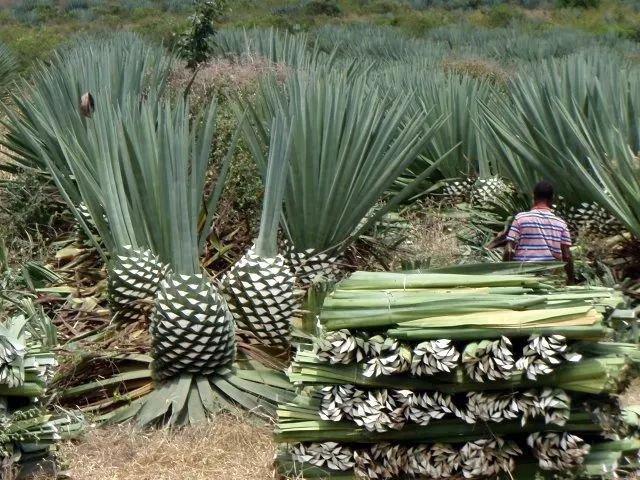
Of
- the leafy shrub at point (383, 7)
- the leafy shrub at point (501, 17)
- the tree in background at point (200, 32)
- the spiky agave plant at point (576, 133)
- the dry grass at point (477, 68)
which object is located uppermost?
the spiky agave plant at point (576, 133)

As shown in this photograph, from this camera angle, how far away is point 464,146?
10031mm

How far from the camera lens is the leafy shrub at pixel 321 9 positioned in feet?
146

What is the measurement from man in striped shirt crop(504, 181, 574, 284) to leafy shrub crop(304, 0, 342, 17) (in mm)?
39183

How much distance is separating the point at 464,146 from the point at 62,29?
32138 millimetres

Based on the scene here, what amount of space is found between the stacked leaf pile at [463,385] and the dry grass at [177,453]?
0.32 m

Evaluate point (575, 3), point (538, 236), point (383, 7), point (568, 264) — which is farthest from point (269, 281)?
point (575, 3)

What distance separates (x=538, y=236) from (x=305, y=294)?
156 centimetres

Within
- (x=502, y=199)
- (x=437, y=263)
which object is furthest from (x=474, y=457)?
(x=502, y=199)

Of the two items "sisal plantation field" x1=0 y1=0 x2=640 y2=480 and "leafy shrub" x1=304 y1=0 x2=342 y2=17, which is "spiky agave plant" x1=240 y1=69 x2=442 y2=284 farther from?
"leafy shrub" x1=304 y1=0 x2=342 y2=17

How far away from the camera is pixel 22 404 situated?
4.43 m

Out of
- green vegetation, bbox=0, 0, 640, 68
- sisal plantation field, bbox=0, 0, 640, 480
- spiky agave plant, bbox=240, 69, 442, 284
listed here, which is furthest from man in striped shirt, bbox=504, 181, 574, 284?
green vegetation, bbox=0, 0, 640, 68

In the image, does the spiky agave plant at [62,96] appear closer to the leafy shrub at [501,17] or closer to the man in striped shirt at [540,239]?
the man in striped shirt at [540,239]

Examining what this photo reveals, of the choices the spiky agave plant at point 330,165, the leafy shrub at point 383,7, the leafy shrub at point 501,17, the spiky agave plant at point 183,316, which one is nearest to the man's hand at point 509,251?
the spiky agave plant at point 330,165

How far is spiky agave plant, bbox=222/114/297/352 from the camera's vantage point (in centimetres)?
549
